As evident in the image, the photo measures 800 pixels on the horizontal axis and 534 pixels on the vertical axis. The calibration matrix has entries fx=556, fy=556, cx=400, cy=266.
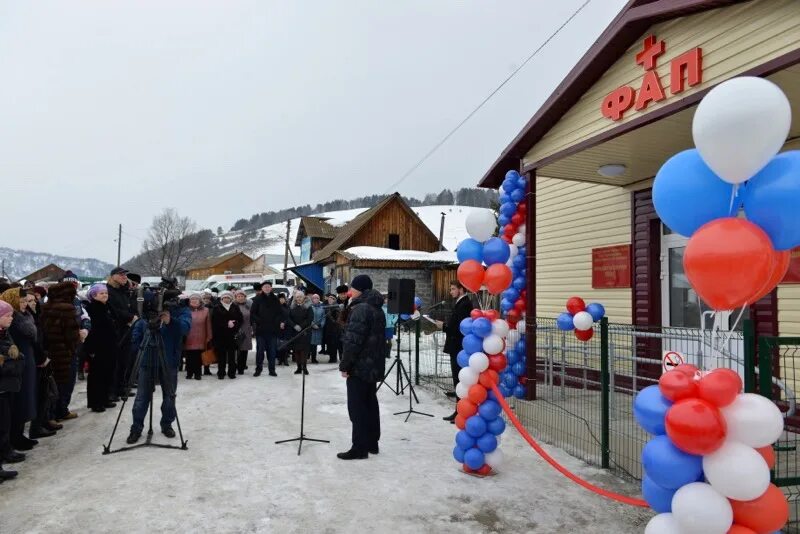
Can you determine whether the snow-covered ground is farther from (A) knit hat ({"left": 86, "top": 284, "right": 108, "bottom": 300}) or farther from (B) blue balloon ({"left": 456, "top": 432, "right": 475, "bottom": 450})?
(A) knit hat ({"left": 86, "top": 284, "right": 108, "bottom": 300})

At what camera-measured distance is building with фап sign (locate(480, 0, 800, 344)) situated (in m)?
5.18

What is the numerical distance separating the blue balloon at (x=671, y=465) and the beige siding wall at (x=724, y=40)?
12.9 ft

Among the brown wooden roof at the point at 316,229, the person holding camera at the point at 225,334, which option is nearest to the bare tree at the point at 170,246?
the brown wooden roof at the point at 316,229

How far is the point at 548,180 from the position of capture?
1027cm

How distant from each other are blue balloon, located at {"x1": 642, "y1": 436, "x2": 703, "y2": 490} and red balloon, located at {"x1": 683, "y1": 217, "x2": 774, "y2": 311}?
27.3 inches

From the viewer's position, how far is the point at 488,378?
5.05 meters

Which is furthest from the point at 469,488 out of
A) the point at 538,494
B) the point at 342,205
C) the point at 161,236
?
the point at 342,205

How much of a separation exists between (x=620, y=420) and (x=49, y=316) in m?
6.23

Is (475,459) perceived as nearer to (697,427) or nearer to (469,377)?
(469,377)

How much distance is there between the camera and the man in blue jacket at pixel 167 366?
590 cm

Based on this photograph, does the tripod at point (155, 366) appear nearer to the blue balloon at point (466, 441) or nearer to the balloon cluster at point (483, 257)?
the blue balloon at point (466, 441)

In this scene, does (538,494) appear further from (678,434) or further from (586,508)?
(678,434)

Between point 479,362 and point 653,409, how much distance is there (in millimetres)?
2518

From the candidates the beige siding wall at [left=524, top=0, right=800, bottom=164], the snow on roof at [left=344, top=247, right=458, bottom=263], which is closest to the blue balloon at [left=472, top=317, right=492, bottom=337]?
the beige siding wall at [left=524, top=0, right=800, bottom=164]
